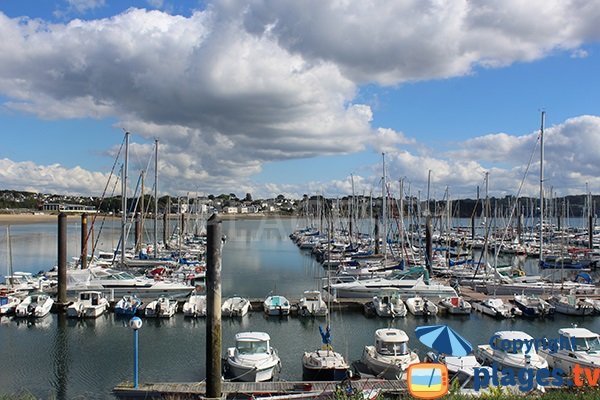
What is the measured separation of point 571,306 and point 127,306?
33091mm

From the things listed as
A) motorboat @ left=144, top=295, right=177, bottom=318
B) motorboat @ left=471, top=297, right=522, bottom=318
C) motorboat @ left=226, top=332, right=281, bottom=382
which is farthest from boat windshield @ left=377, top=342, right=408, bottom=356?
motorboat @ left=144, top=295, right=177, bottom=318

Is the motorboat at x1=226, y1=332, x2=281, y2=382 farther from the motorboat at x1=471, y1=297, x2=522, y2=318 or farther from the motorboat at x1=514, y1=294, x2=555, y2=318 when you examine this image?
the motorboat at x1=514, y1=294, x2=555, y2=318

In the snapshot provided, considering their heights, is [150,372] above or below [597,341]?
below

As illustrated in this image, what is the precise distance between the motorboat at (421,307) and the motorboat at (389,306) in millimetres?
686

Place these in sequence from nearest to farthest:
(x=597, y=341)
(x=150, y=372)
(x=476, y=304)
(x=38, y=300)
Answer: (x=597, y=341) < (x=150, y=372) < (x=38, y=300) < (x=476, y=304)

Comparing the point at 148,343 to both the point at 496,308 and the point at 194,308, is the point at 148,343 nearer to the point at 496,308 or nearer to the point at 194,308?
the point at 194,308

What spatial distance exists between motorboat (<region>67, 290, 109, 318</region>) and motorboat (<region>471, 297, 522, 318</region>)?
28.1 meters

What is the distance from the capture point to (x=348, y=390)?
18.5m

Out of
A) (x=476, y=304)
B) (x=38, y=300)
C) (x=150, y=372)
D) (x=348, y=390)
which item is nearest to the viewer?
(x=348, y=390)

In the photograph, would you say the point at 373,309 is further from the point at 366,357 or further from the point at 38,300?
the point at 38,300

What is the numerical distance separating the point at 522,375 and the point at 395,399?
465 centimetres

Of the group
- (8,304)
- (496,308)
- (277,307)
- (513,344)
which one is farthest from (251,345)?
(8,304)

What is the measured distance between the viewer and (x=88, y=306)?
38719 millimetres

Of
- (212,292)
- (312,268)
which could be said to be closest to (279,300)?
(212,292)
